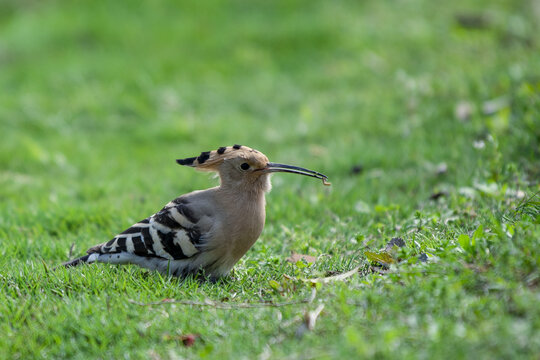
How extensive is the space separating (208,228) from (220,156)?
486 mm

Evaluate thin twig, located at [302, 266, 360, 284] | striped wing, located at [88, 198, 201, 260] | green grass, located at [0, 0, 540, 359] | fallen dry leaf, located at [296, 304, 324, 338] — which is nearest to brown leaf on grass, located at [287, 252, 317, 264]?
green grass, located at [0, 0, 540, 359]

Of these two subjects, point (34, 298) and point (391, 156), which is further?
point (391, 156)

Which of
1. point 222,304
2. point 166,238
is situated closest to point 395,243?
point 222,304

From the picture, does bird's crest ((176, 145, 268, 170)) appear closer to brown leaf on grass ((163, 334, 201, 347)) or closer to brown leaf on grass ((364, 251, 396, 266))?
brown leaf on grass ((364, 251, 396, 266))

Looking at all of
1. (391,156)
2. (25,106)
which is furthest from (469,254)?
(25,106)

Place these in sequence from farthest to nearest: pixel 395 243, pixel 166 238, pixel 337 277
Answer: pixel 166 238 → pixel 395 243 → pixel 337 277

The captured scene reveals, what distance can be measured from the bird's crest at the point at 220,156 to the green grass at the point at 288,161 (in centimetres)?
64

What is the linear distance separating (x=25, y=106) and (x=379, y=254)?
6.38m

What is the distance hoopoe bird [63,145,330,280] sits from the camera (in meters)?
3.67

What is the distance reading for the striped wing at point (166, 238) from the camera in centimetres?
371

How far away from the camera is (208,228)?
3.70 m

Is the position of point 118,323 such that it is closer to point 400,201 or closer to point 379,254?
point 379,254

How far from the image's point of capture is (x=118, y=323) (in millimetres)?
2988

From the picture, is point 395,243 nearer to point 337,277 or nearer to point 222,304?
point 337,277
